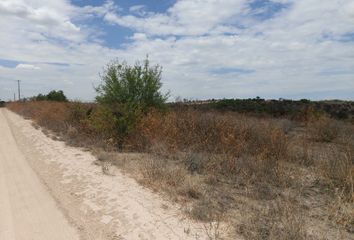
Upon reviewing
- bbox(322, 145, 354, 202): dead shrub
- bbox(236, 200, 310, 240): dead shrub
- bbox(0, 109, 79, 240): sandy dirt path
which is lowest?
bbox(0, 109, 79, 240): sandy dirt path

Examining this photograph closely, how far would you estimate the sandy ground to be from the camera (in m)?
6.53

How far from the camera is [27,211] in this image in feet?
25.3

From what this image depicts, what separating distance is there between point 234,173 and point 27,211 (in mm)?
4874

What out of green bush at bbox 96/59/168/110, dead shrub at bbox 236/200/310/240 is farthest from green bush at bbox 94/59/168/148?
dead shrub at bbox 236/200/310/240

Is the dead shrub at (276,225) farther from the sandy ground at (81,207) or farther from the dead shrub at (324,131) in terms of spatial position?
the dead shrub at (324,131)

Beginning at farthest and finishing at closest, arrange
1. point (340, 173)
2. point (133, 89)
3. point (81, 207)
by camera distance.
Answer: point (133, 89)
point (340, 173)
point (81, 207)

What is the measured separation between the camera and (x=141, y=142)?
46.7 ft

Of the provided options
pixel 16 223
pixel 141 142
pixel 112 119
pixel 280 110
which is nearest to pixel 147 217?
pixel 16 223

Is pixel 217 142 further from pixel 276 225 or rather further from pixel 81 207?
pixel 276 225

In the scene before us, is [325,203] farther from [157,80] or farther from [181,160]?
[157,80]

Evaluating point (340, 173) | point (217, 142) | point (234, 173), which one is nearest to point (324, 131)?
point (217, 142)

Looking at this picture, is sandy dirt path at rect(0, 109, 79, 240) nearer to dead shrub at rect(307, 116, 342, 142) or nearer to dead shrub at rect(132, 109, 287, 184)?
dead shrub at rect(132, 109, 287, 184)

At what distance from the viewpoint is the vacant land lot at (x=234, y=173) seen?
667cm

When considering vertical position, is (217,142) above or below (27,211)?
above
